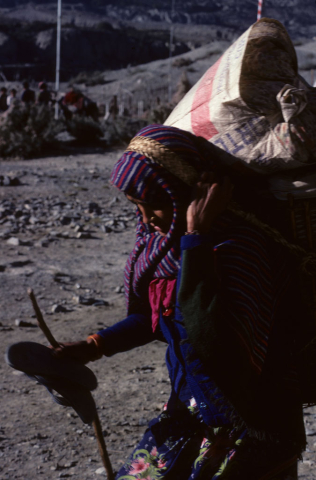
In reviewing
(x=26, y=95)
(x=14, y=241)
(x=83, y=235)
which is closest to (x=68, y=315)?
(x=14, y=241)

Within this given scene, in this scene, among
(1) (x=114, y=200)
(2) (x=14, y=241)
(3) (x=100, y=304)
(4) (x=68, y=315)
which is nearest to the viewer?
(4) (x=68, y=315)

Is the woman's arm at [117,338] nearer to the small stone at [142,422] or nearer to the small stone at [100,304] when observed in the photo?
the small stone at [142,422]

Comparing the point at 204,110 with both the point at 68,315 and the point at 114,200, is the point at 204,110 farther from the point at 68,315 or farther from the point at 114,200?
the point at 114,200

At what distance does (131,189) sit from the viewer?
1.82m

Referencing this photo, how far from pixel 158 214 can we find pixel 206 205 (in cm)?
19

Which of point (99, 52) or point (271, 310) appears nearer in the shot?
point (271, 310)

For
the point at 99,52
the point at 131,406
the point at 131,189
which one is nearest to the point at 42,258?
the point at 131,406

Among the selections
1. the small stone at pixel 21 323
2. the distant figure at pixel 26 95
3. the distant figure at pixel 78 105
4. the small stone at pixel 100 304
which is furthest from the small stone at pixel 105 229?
the distant figure at pixel 26 95

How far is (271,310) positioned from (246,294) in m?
0.16

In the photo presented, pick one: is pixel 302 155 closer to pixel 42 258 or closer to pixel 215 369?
pixel 215 369

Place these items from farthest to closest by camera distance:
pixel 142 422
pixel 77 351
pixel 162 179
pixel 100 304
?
pixel 100 304 → pixel 142 422 → pixel 77 351 → pixel 162 179

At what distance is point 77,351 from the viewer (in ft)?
6.68

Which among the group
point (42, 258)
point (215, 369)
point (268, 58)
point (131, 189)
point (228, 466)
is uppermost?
point (268, 58)

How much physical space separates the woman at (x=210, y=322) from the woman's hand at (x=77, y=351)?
12 mm
